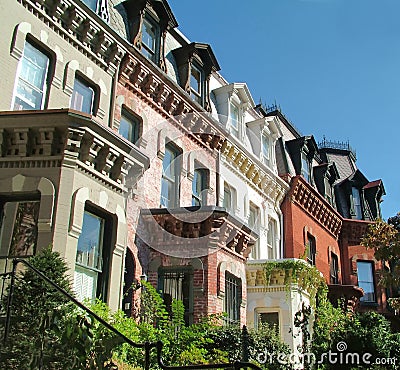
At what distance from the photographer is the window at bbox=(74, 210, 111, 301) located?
1115 cm

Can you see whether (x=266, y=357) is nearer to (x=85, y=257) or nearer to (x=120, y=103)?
(x=85, y=257)

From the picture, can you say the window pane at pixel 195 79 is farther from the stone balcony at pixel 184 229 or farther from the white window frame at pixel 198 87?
the stone balcony at pixel 184 229

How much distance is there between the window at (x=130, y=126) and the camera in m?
15.5

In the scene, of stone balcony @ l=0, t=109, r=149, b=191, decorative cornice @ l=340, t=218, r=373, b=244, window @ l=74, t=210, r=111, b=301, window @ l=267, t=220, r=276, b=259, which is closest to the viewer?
stone balcony @ l=0, t=109, r=149, b=191

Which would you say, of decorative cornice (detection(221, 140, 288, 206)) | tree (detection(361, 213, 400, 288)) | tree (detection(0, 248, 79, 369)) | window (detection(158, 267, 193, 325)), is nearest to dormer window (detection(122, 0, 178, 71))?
decorative cornice (detection(221, 140, 288, 206))

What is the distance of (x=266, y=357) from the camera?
548 inches

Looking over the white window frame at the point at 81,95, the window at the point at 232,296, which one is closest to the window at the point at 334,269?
the window at the point at 232,296

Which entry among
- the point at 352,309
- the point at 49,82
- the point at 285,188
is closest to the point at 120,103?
the point at 49,82

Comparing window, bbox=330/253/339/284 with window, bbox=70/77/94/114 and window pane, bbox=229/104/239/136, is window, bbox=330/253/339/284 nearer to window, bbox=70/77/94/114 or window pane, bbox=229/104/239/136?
window pane, bbox=229/104/239/136

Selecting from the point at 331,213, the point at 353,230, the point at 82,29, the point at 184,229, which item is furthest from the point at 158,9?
the point at 353,230

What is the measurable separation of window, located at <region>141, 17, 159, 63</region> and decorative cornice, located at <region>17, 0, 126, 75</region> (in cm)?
190

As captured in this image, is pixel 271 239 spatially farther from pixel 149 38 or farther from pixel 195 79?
pixel 149 38

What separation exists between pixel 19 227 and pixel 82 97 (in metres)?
4.45

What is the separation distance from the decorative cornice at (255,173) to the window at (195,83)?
198 centimetres
